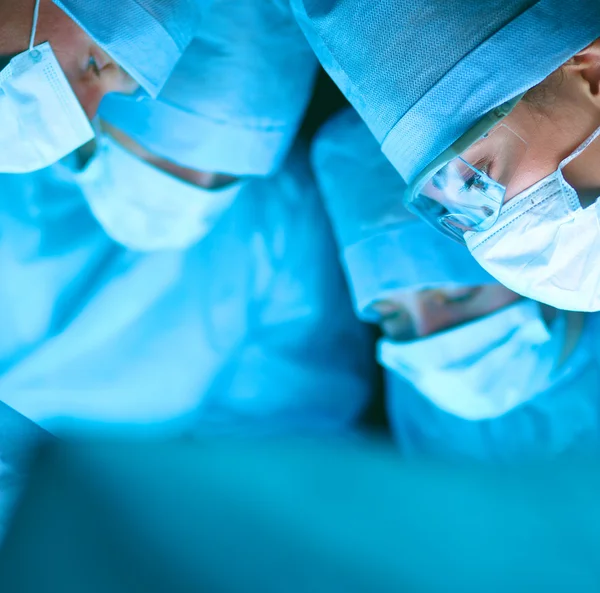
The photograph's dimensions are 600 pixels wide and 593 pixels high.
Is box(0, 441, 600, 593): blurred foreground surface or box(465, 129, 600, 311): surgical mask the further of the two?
box(465, 129, 600, 311): surgical mask

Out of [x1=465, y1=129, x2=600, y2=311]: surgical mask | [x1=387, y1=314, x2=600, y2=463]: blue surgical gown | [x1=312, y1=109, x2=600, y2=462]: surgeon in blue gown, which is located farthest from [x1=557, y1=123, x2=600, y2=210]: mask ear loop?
[x1=387, y1=314, x2=600, y2=463]: blue surgical gown

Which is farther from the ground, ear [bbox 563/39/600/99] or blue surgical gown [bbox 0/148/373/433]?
ear [bbox 563/39/600/99]

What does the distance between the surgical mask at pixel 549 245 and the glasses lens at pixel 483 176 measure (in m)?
0.02

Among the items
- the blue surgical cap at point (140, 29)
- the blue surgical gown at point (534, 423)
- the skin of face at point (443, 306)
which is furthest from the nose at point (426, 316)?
the blue surgical cap at point (140, 29)

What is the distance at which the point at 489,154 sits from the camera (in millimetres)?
625

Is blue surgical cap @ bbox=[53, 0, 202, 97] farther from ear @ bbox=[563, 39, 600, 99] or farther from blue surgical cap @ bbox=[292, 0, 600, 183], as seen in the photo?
ear @ bbox=[563, 39, 600, 99]

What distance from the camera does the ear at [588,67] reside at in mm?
607

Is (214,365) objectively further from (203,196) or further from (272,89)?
(272,89)

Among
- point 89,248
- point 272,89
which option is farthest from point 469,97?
point 89,248

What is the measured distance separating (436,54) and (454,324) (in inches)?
16.5

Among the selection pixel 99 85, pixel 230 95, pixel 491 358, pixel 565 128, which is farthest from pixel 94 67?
pixel 491 358

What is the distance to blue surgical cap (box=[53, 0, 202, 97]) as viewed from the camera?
2.12 feet

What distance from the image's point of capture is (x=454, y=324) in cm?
90

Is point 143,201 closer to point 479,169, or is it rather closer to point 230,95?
point 230,95
